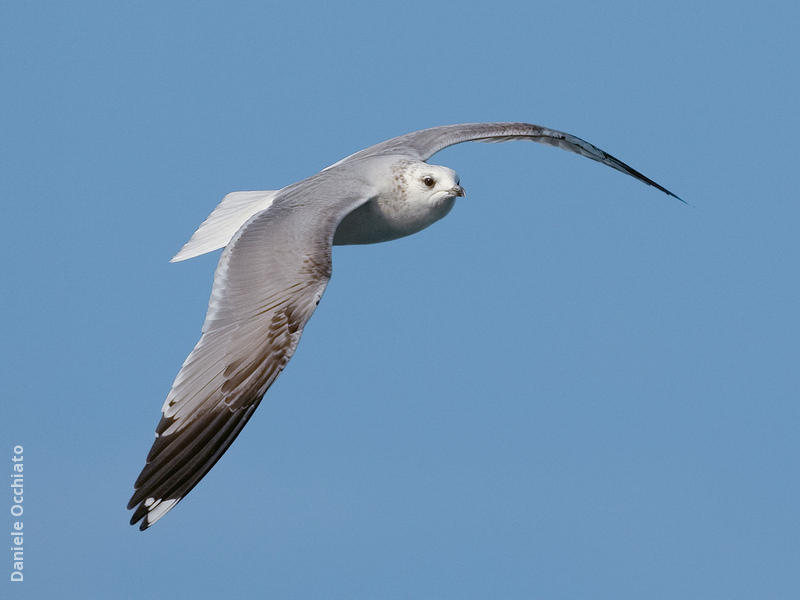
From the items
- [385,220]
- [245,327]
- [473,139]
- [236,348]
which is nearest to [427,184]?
[385,220]

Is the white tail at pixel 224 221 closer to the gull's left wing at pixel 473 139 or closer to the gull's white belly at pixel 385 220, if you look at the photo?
the gull's white belly at pixel 385 220

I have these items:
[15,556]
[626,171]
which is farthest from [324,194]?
[626,171]

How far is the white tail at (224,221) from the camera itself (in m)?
9.52

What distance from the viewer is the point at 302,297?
7.83m

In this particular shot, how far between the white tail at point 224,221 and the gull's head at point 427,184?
97 cm

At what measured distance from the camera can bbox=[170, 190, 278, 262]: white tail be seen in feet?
31.2

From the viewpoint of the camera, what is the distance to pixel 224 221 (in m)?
9.92

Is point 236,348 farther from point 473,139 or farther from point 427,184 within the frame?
Answer: point 473,139

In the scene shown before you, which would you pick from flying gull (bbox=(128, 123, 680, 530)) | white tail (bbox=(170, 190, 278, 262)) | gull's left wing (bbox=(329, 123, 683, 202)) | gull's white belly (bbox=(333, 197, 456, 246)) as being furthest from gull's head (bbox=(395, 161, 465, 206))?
white tail (bbox=(170, 190, 278, 262))

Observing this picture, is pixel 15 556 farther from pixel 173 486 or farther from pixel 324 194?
pixel 324 194

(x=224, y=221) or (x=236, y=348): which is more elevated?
(x=224, y=221)

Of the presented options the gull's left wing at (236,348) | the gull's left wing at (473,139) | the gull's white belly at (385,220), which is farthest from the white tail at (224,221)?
the gull's left wing at (236,348)

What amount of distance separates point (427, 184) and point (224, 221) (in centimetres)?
157

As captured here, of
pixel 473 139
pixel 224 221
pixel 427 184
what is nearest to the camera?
pixel 427 184
